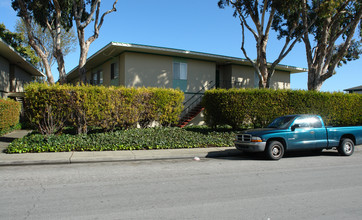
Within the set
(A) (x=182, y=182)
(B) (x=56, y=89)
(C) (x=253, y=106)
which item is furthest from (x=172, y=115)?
(A) (x=182, y=182)

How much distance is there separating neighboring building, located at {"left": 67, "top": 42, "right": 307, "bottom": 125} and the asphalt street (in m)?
10.5

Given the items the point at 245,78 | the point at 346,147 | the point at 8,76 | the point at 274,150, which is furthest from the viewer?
the point at 245,78

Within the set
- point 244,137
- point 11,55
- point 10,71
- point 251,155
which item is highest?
point 11,55

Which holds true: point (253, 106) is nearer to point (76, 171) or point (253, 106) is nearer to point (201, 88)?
point (201, 88)

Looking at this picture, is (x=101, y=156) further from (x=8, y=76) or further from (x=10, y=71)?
(x=10, y=71)

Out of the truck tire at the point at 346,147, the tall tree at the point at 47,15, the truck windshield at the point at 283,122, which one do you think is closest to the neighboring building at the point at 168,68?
the tall tree at the point at 47,15

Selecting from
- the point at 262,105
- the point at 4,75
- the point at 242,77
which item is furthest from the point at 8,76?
the point at 262,105

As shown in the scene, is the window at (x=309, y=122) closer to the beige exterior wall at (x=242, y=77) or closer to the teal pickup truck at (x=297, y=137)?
the teal pickup truck at (x=297, y=137)

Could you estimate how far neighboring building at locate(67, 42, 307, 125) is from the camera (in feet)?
58.3

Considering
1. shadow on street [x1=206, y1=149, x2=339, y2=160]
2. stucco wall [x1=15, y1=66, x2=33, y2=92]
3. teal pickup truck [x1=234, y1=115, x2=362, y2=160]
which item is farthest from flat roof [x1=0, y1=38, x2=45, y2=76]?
teal pickup truck [x1=234, y1=115, x2=362, y2=160]

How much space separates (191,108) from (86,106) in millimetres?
9669

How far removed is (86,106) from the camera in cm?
1159

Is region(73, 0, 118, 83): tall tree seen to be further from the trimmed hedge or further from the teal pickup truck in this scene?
the teal pickup truck

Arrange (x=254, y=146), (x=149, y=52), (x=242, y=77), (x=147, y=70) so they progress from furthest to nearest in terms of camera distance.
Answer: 1. (x=242, y=77)
2. (x=147, y=70)
3. (x=149, y=52)
4. (x=254, y=146)
